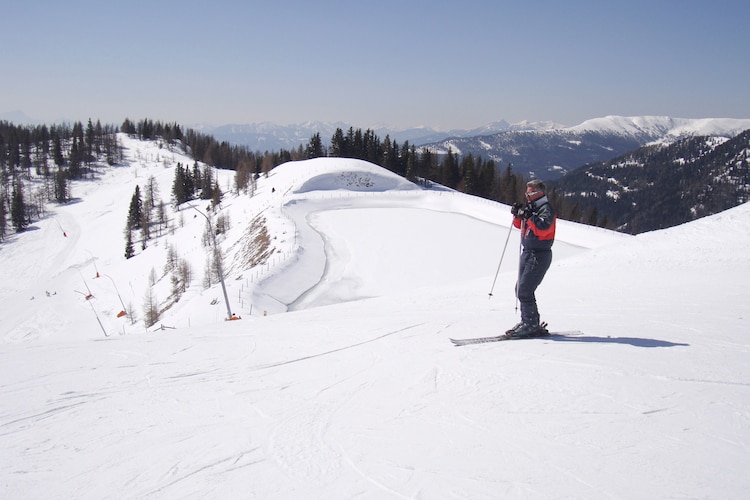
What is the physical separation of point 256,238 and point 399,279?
2022 cm

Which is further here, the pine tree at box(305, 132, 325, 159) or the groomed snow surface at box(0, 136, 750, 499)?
the pine tree at box(305, 132, 325, 159)

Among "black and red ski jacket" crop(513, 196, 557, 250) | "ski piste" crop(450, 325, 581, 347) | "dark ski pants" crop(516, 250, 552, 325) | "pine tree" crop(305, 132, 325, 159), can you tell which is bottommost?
"ski piste" crop(450, 325, 581, 347)

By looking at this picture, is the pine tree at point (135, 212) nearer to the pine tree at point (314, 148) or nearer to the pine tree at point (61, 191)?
the pine tree at point (314, 148)

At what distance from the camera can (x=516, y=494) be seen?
9.40 ft

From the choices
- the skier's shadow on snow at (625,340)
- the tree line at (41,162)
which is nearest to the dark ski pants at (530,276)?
the skier's shadow on snow at (625,340)

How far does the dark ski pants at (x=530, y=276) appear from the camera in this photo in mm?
6539

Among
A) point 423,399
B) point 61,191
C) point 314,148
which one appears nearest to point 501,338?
point 423,399

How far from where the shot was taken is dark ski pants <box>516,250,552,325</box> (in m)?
6.54

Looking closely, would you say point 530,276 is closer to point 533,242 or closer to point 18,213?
point 533,242

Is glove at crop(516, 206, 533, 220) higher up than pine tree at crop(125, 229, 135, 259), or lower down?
higher up

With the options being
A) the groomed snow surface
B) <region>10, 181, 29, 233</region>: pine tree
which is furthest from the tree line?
the groomed snow surface

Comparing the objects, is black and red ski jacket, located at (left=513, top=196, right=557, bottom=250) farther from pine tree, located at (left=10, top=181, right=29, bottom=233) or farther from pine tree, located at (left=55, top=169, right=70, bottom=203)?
pine tree, located at (left=55, top=169, right=70, bottom=203)

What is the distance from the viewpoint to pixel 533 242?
6.50 metres

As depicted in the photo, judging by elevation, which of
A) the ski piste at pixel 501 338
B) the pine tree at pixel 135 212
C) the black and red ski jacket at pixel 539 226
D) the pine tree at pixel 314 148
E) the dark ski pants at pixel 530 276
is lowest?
the pine tree at pixel 135 212
